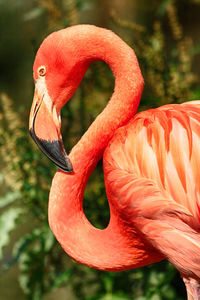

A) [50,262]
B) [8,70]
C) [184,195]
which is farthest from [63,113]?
[8,70]

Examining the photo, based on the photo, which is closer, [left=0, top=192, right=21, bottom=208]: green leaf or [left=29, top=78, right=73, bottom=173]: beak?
[left=29, top=78, right=73, bottom=173]: beak

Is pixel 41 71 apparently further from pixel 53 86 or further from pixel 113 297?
pixel 113 297

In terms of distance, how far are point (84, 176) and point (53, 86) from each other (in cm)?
28

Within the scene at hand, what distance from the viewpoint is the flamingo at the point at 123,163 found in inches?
47.8

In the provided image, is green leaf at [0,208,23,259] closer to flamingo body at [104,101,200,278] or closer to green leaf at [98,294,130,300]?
green leaf at [98,294,130,300]

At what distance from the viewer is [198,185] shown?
1220 mm

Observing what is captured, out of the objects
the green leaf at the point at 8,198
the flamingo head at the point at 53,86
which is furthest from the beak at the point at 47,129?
the green leaf at the point at 8,198

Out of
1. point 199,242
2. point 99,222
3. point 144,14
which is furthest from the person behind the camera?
point 144,14

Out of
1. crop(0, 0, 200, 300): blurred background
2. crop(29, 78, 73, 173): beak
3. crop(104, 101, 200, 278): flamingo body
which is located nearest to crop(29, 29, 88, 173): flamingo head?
crop(29, 78, 73, 173): beak

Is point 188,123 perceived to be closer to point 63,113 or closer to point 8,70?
point 63,113

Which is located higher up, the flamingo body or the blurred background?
the flamingo body

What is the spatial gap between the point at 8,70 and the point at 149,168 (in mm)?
2870

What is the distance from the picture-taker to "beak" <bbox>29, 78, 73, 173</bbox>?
1.33 m

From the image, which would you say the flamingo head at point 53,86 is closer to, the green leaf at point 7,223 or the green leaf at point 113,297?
the green leaf at point 7,223
